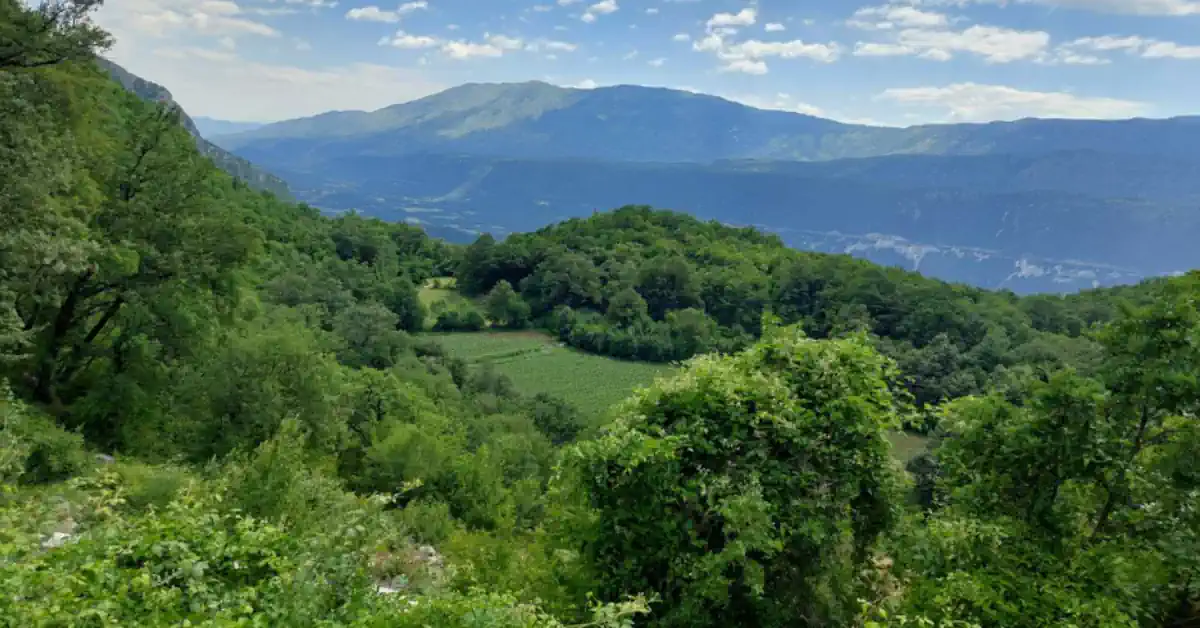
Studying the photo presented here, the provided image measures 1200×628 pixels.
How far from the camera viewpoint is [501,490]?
22.9 metres

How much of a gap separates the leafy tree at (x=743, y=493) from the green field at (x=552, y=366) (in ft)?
179

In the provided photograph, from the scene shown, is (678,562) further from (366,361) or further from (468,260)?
(468,260)

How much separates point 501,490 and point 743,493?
16.6m

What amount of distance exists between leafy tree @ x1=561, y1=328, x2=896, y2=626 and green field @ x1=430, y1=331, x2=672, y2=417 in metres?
54.5

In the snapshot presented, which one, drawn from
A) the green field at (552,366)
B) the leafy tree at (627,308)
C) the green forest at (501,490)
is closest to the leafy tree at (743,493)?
the green forest at (501,490)

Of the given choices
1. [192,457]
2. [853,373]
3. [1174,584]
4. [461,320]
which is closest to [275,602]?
[853,373]

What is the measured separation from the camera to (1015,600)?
22.7ft

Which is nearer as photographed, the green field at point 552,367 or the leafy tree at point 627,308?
the green field at point 552,367

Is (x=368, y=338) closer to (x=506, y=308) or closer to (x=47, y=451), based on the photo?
(x=47, y=451)

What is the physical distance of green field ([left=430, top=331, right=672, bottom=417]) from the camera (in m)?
69.0

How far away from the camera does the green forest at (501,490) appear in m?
6.21

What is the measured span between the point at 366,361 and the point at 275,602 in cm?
4526

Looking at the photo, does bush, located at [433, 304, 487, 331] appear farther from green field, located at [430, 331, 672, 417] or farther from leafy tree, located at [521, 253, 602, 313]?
leafy tree, located at [521, 253, 602, 313]

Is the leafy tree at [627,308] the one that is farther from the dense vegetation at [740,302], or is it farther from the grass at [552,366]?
the grass at [552,366]
